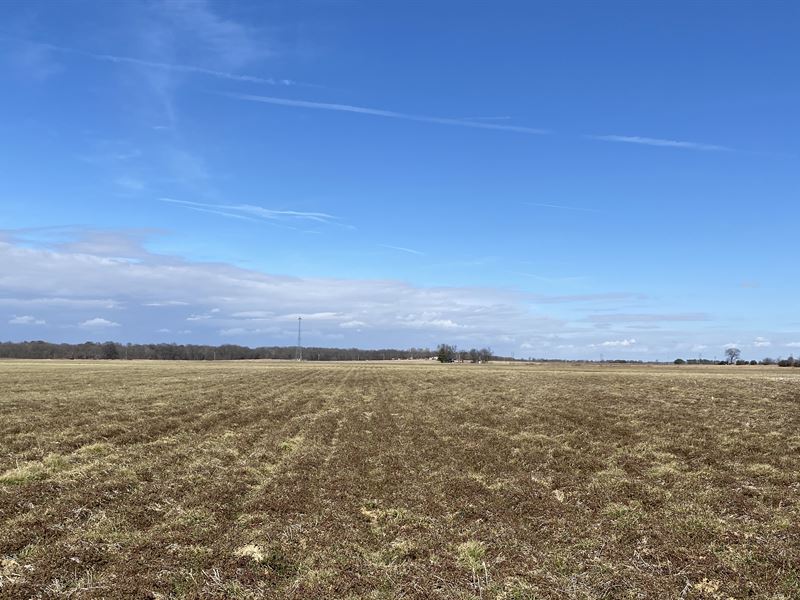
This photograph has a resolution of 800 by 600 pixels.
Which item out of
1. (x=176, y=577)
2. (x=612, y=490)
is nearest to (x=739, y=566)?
(x=612, y=490)

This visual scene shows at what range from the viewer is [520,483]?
48.4 feet

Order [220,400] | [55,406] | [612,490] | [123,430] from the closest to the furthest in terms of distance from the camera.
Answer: [612,490], [123,430], [55,406], [220,400]

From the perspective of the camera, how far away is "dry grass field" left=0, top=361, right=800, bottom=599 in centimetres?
849

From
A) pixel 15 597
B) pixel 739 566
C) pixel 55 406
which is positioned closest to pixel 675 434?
pixel 739 566

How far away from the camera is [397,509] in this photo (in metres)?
12.3

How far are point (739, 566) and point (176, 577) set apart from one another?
9098 millimetres

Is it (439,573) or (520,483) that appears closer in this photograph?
(439,573)

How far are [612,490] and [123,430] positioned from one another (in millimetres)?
17944

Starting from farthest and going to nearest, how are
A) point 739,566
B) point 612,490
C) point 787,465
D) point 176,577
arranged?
1. point 787,465
2. point 612,490
3. point 739,566
4. point 176,577

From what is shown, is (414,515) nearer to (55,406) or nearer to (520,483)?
(520,483)

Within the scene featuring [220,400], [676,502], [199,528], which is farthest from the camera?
[220,400]

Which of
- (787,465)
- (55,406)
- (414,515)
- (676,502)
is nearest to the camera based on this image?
(414,515)

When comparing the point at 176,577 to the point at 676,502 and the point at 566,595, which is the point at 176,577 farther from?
the point at 676,502

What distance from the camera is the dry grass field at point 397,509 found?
849 centimetres
